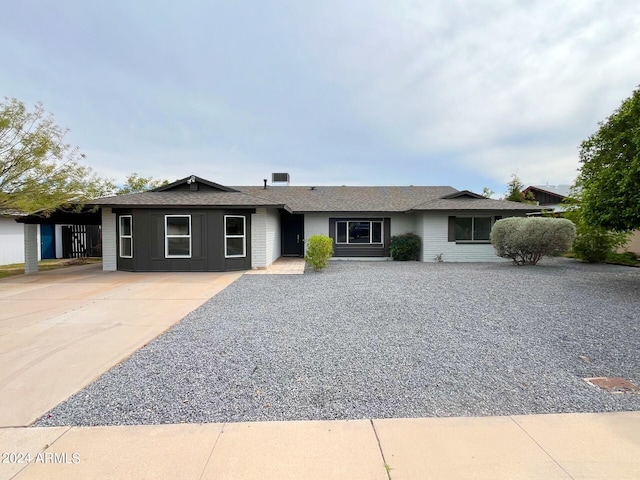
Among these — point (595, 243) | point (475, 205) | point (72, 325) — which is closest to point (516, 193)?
point (595, 243)

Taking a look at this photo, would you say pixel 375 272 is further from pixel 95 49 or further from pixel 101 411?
pixel 95 49

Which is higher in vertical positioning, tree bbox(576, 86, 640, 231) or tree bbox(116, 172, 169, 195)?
tree bbox(116, 172, 169, 195)

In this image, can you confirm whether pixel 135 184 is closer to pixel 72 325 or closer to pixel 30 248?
pixel 30 248

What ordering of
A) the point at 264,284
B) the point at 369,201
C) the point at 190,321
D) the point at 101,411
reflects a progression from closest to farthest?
the point at 101,411, the point at 190,321, the point at 264,284, the point at 369,201

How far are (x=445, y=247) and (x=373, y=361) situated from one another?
42.1 ft

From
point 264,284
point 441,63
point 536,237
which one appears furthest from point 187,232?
point 536,237

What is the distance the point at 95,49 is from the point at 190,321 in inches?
439

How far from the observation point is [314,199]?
18.3 metres

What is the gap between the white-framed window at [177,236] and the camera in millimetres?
12297

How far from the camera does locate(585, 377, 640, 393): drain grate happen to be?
3328 millimetres

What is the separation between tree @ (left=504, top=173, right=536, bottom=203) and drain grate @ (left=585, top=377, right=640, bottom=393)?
24.9 m

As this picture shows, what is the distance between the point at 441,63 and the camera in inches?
439

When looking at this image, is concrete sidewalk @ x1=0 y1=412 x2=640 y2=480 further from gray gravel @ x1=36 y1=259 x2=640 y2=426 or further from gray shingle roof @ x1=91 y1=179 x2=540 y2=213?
gray shingle roof @ x1=91 y1=179 x2=540 y2=213

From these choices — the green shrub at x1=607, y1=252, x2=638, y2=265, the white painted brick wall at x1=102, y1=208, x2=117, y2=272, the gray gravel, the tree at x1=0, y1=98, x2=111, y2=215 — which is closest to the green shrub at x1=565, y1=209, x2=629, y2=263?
the green shrub at x1=607, y1=252, x2=638, y2=265
